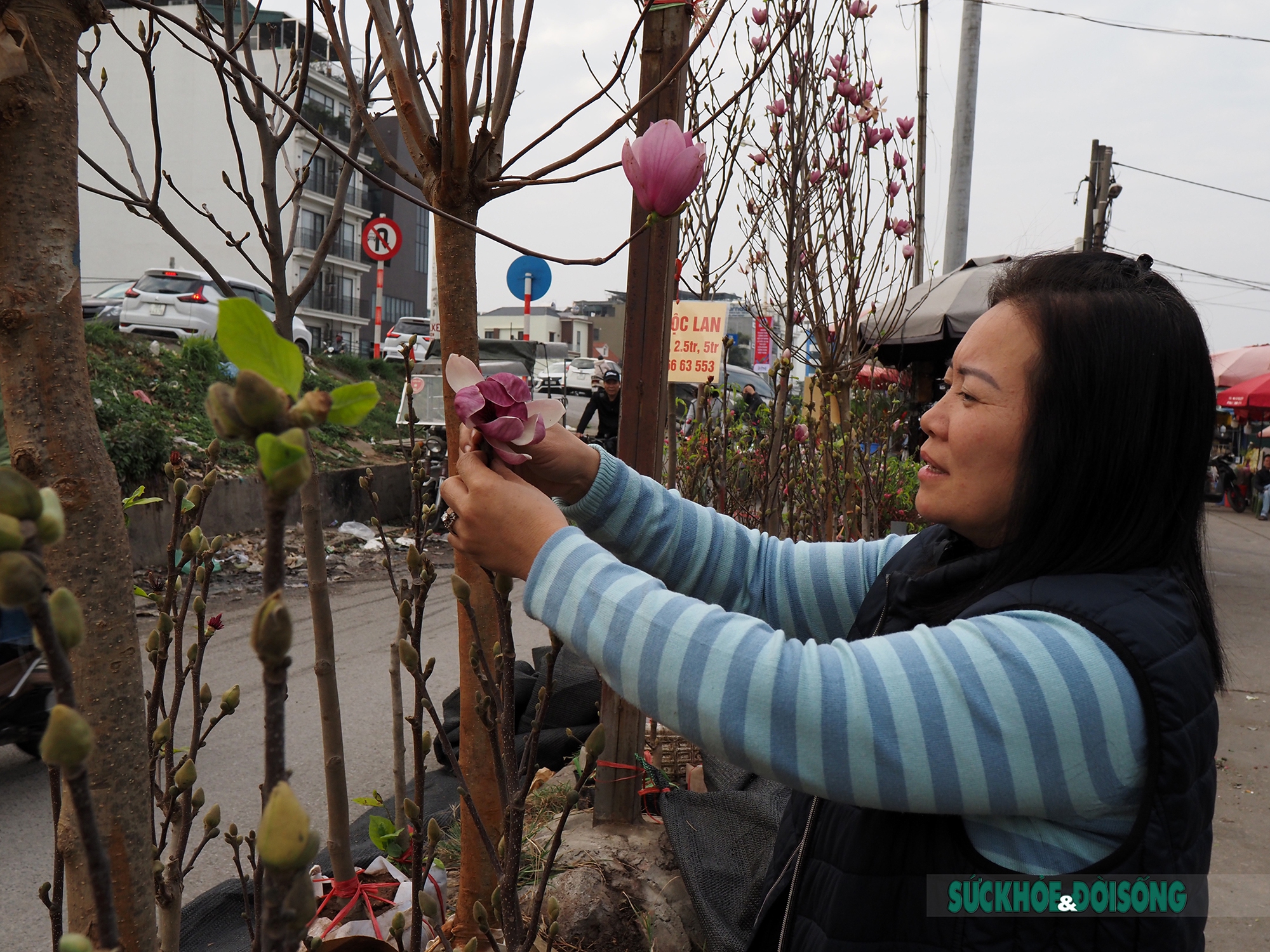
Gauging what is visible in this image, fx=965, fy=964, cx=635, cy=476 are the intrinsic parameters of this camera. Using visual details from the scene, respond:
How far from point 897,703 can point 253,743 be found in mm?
3687

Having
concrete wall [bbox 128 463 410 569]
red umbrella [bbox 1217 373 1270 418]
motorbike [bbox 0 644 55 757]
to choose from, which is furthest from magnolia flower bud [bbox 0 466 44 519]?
red umbrella [bbox 1217 373 1270 418]

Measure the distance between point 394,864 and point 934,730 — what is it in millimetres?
1398

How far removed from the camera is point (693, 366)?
3.67 m

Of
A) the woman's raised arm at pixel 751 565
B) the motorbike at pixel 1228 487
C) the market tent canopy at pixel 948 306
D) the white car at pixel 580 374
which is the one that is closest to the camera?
the woman's raised arm at pixel 751 565

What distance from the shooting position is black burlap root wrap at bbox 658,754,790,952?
80.2 inches

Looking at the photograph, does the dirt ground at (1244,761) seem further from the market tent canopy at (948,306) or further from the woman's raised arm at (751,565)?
the market tent canopy at (948,306)

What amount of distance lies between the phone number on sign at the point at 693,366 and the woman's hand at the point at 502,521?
269 centimetres

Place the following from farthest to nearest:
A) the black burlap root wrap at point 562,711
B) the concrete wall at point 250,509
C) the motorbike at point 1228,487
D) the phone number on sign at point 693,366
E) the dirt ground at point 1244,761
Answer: the motorbike at point 1228,487 → the concrete wall at point 250,509 → the phone number on sign at point 693,366 → the black burlap root wrap at point 562,711 → the dirt ground at point 1244,761

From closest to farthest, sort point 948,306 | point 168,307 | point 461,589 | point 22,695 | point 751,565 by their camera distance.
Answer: point 461,589, point 751,565, point 22,695, point 948,306, point 168,307

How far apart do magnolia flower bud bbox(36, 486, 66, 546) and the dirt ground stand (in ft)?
4.59

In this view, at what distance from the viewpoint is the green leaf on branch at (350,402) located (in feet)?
1.46

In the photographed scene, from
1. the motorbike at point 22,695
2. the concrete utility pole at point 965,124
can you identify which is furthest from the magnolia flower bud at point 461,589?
the concrete utility pole at point 965,124

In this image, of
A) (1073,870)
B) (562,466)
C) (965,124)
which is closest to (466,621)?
(562,466)

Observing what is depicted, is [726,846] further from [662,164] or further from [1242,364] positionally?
[1242,364]
